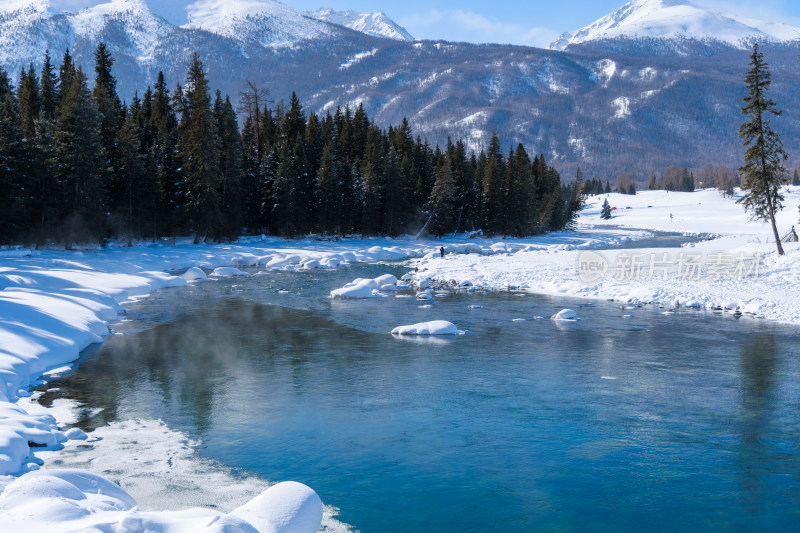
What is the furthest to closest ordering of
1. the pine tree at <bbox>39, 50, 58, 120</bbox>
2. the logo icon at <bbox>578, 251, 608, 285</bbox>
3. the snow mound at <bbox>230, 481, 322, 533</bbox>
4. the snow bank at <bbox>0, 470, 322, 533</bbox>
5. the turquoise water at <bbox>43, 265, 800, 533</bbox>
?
the pine tree at <bbox>39, 50, 58, 120</bbox> → the logo icon at <bbox>578, 251, 608, 285</bbox> → the turquoise water at <bbox>43, 265, 800, 533</bbox> → the snow mound at <bbox>230, 481, 322, 533</bbox> → the snow bank at <bbox>0, 470, 322, 533</bbox>

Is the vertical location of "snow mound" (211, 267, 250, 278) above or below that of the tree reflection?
above

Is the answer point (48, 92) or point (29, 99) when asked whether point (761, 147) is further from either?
point (48, 92)

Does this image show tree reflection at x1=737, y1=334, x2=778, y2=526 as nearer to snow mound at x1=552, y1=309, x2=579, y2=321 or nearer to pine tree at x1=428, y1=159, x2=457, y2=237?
snow mound at x1=552, y1=309, x2=579, y2=321

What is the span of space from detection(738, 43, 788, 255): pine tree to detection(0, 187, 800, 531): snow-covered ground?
3.19 m

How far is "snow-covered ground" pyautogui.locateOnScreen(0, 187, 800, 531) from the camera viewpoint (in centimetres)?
691

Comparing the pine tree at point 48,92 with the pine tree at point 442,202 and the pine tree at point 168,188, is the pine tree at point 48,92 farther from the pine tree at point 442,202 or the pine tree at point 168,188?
the pine tree at point 442,202

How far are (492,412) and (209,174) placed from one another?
47.0 m

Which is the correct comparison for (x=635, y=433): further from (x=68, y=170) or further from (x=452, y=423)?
(x=68, y=170)

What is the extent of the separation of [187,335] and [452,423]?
11.5 m

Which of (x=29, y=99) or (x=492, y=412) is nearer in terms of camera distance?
(x=492, y=412)

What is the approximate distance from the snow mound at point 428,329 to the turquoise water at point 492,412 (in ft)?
2.13

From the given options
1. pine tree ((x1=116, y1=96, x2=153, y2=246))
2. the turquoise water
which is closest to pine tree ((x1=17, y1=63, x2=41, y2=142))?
pine tree ((x1=116, y1=96, x2=153, y2=246))

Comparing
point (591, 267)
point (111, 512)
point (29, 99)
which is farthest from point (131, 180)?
point (111, 512)

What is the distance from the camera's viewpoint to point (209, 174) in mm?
54125
